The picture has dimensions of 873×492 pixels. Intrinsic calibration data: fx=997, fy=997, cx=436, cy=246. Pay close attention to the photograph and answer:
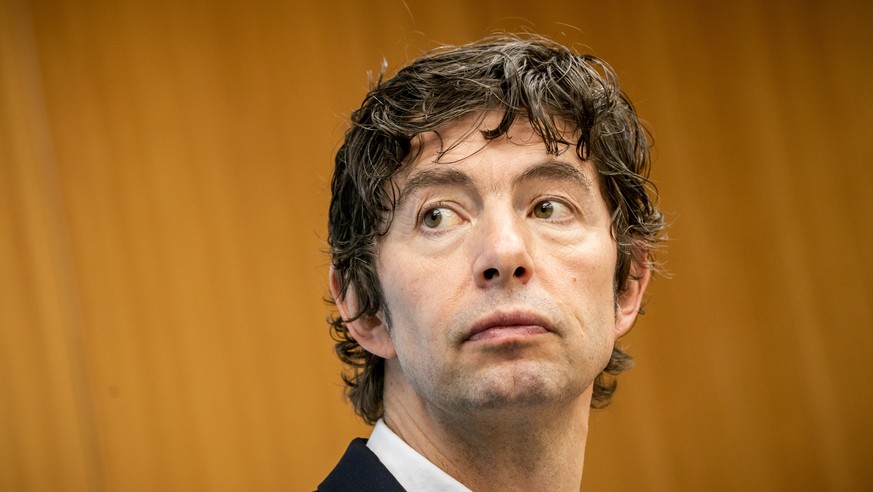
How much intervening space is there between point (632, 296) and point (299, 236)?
4.31 ft

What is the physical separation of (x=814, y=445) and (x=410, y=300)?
214 centimetres

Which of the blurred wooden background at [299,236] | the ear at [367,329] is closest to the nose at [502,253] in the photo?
the ear at [367,329]

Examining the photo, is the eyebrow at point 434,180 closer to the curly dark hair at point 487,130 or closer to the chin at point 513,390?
the curly dark hair at point 487,130

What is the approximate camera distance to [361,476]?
159cm

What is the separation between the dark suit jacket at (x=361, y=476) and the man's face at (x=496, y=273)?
5.3 inches

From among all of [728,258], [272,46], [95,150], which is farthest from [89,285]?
[728,258]

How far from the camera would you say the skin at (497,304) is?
153 cm

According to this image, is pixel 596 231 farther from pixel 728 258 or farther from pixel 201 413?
pixel 728 258

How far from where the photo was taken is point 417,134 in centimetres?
171

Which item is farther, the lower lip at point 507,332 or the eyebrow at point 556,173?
the eyebrow at point 556,173

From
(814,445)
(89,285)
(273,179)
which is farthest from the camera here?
(814,445)

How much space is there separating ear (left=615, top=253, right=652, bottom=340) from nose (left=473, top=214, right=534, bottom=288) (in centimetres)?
37

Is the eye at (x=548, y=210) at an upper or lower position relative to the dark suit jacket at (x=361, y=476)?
upper

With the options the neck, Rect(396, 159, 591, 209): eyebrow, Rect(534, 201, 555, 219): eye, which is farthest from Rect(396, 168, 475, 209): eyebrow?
the neck
